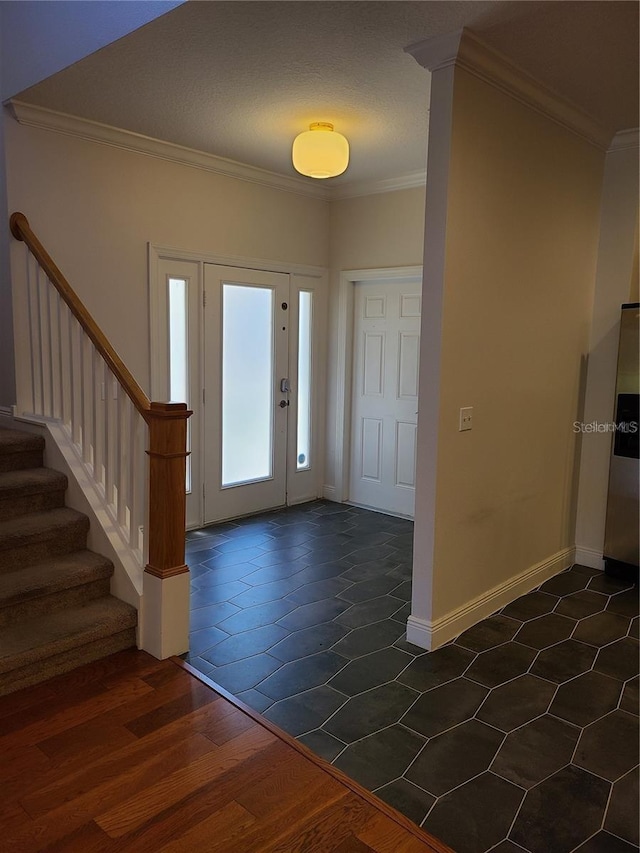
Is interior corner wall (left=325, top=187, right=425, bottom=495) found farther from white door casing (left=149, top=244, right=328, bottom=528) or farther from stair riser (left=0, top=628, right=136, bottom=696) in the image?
stair riser (left=0, top=628, right=136, bottom=696)

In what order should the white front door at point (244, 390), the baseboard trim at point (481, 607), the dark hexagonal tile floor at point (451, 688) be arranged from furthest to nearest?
the white front door at point (244, 390)
the baseboard trim at point (481, 607)
the dark hexagonal tile floor at point (451, 688)

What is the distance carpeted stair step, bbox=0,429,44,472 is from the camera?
3287 millimetres

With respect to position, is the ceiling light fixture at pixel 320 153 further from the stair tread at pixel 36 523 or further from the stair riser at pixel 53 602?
the stair riser at pixel 53 602

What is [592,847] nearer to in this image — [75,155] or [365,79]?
[365,79]

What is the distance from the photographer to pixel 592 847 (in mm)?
→ 1799

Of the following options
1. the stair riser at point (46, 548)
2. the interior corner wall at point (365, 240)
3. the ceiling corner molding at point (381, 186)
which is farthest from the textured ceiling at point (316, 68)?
the stair riser at point (46, 548)

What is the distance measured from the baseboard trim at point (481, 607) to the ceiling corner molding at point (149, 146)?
3189 mm

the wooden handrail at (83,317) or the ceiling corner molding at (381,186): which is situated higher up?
the ceiling corner molding at (381,186)

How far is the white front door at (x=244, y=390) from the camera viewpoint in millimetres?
4582

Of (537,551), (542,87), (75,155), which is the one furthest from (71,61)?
(537,551)

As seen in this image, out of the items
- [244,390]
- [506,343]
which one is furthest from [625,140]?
[244,390]

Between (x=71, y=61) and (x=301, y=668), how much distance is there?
2924 mm

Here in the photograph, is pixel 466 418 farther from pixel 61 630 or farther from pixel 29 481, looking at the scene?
pixel 29 481

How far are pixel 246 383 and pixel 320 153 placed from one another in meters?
1.92
